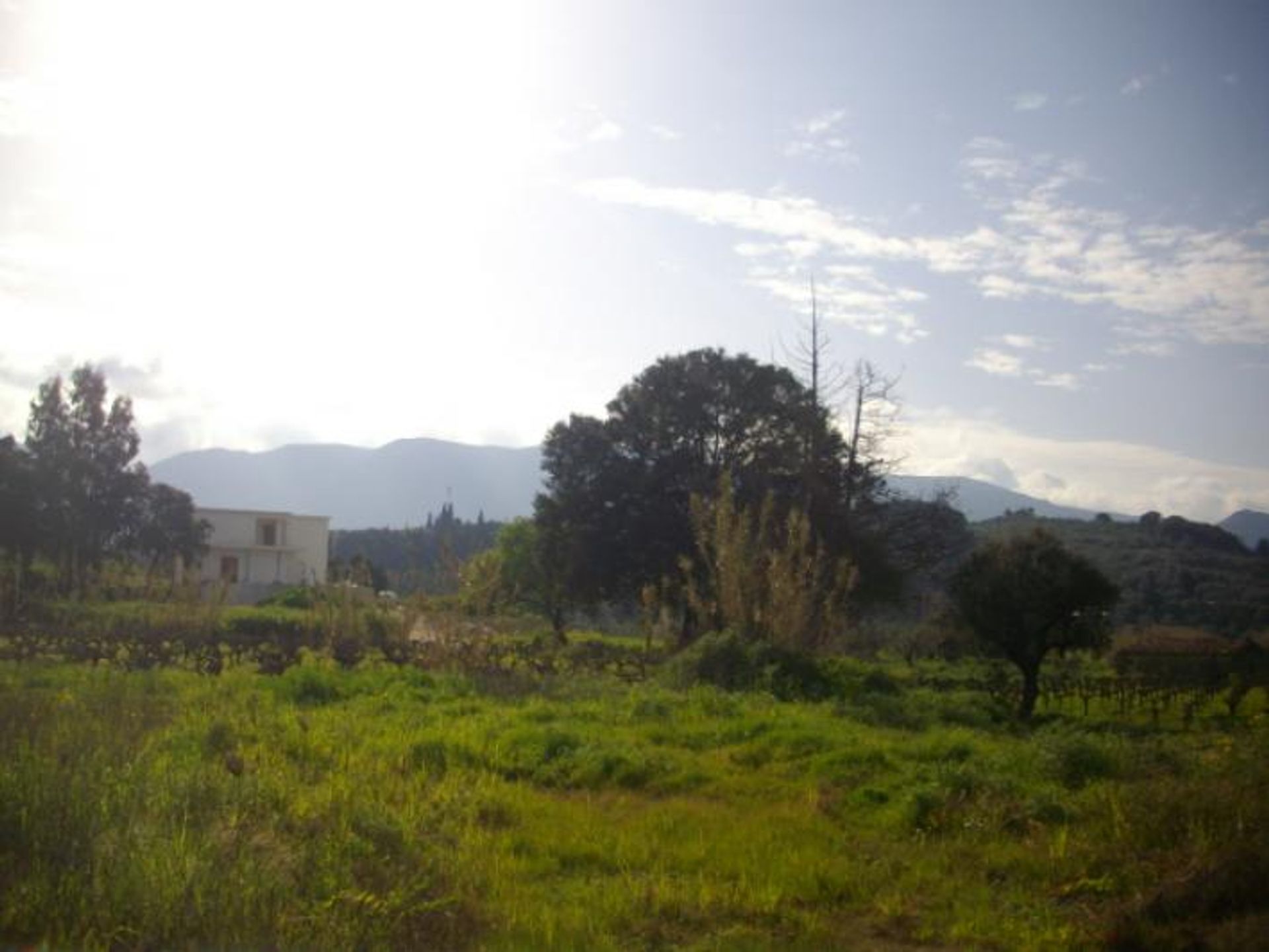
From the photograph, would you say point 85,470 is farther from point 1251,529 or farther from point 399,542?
point 1251,529

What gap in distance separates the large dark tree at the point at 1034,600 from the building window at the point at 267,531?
47941 millimetres

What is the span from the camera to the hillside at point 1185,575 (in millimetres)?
34531

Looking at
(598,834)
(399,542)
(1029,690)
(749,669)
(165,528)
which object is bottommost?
(1029,690)

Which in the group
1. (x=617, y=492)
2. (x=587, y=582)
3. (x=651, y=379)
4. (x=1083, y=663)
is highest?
(x=651, y=379)

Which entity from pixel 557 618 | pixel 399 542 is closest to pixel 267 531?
pixel 399 542

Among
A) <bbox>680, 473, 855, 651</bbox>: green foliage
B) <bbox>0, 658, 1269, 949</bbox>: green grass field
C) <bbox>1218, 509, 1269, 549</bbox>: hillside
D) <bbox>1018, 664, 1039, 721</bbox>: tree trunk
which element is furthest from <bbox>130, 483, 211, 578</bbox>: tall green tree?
<bbox>1218, 509, 1269, 549</bbox>: hillside

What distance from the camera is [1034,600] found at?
17.2 meters

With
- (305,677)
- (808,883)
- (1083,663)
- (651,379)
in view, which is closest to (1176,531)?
(1083,663)

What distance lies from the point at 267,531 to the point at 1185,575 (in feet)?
147

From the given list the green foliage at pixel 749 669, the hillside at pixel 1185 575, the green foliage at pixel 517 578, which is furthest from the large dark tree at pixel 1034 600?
the hillside at pixel 1185 575

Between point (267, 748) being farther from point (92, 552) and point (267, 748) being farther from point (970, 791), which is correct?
point (92, 552)

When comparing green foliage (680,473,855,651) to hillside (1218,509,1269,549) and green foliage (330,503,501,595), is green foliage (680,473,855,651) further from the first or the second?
hillside (1218,509,1269,549)

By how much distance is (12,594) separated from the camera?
59.7ft

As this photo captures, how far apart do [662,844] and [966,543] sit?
2692cm
